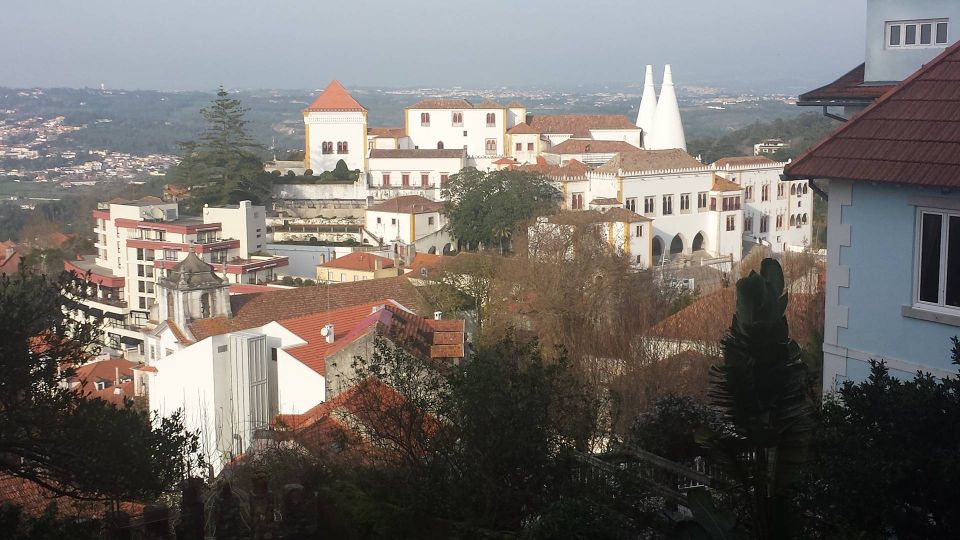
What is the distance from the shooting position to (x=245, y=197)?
50875 mm

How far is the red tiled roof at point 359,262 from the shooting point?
39.3 metres

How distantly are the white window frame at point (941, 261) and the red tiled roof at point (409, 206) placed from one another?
38.8 m

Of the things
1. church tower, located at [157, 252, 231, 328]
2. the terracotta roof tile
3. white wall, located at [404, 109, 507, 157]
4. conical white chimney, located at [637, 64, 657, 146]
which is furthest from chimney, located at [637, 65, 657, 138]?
church tower, located at [157, 252, 231, 328]

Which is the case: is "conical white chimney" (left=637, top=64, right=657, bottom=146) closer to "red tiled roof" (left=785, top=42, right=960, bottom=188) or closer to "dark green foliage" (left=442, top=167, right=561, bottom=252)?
"dark green foliage" (left=442, top=167, right=561, bottom=252)

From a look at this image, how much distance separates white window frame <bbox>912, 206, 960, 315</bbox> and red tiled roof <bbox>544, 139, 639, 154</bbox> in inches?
1827

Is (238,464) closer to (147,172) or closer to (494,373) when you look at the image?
(494,373)

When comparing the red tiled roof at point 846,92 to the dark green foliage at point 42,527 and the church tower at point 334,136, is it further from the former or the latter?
the church tower at point 334,136

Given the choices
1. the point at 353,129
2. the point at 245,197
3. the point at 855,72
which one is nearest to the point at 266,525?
the point at 855,72

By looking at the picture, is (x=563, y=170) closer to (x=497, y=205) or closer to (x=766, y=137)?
(x=497, y=205)

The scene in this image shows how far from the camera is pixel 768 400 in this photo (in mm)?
5645

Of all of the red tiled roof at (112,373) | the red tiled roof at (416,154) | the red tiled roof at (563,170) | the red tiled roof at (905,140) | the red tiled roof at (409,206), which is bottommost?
the red tiled roof at (112,373)

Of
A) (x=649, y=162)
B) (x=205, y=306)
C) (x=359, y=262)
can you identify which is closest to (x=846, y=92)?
(x=205, y=306)

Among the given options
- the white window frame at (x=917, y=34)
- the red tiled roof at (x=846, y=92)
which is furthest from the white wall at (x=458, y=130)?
the white window frame at (x=917, y=34)

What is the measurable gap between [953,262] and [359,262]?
3441 cm
